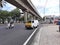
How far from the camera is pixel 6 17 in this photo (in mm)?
118438

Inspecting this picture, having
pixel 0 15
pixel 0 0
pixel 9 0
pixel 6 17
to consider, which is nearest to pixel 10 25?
pixel 9 0

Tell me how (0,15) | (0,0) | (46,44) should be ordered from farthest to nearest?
1. (0,15)
2. (0,0)
3. (46,44)

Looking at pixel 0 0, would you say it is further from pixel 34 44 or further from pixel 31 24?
pixel 34 44

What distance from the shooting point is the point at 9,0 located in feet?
137

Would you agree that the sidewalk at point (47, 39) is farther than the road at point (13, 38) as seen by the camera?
No

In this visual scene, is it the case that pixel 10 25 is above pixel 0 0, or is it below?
below

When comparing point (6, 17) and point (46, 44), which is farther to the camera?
point (6, 17)

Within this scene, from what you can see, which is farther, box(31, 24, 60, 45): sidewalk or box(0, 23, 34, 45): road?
box(0, 23, 34, 45): road

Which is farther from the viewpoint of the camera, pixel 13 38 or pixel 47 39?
pixel 13 38

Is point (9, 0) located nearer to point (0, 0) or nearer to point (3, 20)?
point (0, 0)

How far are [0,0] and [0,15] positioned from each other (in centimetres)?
7596

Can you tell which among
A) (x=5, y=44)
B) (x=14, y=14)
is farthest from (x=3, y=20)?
(x=5, y=44)

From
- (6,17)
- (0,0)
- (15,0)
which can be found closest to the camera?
(0,0)

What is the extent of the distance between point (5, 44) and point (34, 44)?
2.13 m
